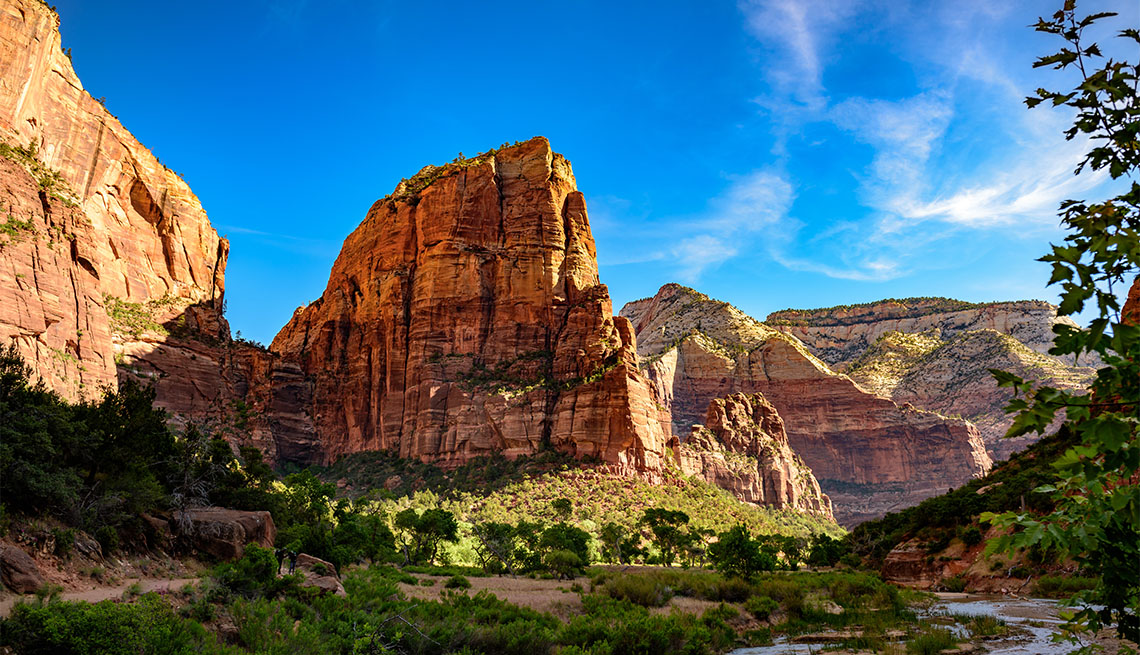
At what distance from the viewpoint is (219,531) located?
70.5ft

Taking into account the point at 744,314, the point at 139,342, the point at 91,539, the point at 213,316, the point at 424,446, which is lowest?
the point at 91,539

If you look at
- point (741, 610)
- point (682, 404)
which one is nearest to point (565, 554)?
point (741, 610)

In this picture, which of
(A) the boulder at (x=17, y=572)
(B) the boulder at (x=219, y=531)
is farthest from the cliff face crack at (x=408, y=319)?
(A) the boulder at (x=17, y=572)

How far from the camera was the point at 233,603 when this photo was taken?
1446 cm

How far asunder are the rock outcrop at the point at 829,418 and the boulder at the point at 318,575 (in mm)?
118991

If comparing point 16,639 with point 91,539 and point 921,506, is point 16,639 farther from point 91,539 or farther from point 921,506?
point 921,506

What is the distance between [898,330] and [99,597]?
217 metres

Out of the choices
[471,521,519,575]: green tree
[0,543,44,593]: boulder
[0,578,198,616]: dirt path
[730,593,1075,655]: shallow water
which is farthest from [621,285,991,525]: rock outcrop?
[0,543,44,593]: boulder

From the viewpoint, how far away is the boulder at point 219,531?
21062 millimetres

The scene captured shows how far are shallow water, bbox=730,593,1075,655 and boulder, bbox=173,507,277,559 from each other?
16983 mm

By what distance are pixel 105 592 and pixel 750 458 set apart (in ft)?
346

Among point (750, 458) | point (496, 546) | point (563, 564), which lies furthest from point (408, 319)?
point (750, 458)

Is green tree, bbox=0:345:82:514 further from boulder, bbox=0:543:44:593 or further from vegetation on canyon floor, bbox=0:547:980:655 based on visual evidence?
vegetation on canyon floor, bbox=0:547:980:655

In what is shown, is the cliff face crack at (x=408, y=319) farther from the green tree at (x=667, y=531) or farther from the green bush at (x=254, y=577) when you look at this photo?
the green bush at (x=254, y=577)
